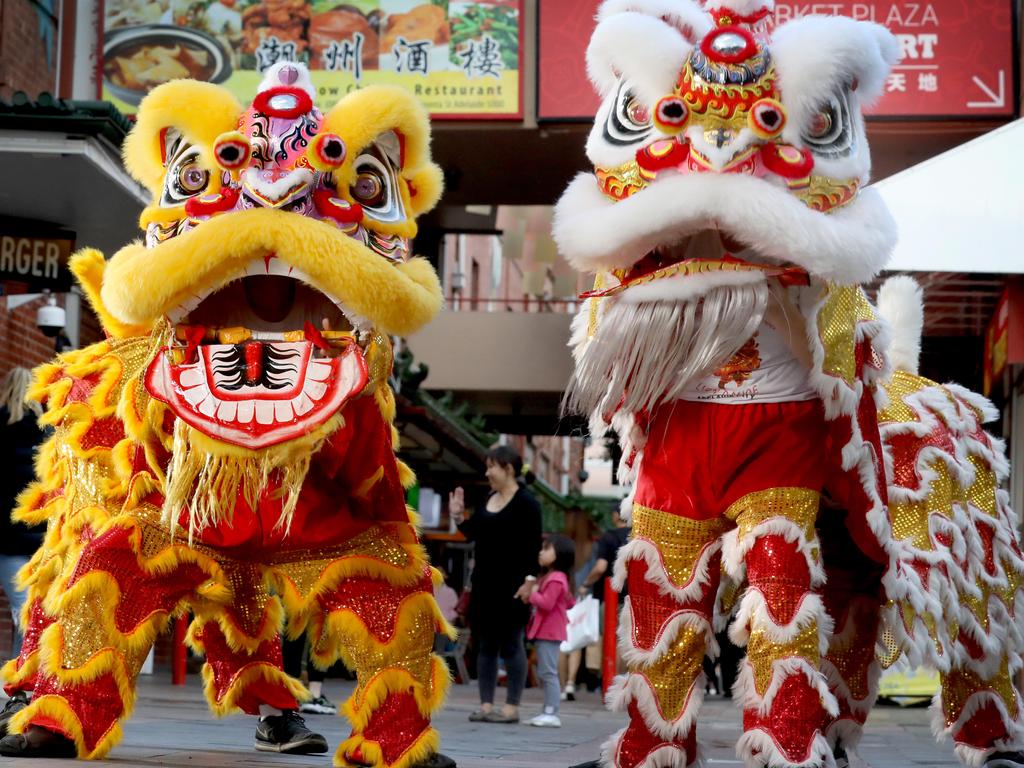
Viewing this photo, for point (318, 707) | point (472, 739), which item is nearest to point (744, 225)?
point (472, 739)

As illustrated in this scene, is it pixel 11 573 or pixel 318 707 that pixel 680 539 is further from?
pixel 11 573

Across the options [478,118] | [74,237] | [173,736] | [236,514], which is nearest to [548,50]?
[478,118]

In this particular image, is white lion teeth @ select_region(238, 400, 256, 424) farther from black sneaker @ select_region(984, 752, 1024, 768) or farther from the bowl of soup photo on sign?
the bowl of soup photo on sign

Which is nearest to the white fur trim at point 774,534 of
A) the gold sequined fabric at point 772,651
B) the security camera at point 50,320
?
the gold sequined fabric at point 772,651

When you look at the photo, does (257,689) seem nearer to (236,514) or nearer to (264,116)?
(236,514)

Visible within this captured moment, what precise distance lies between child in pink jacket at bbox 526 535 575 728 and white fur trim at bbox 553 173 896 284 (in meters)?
4.94

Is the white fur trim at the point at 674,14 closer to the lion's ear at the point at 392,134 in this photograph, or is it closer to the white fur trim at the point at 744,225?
the white fur trim at the point at 744,225

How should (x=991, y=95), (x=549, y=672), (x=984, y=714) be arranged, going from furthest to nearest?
(x=991, y=95) < (x=549, y=672) < (x=984, y=714)

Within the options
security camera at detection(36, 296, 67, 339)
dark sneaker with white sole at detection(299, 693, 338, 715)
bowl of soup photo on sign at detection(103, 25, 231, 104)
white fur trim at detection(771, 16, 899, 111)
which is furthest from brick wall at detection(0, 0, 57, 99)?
white fur trim at detection(771, 16, 899, 111)

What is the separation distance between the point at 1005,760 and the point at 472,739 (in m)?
3.01

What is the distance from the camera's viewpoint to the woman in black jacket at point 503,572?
9.35 metres

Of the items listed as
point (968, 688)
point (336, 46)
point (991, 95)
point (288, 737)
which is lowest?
point (288, 737)

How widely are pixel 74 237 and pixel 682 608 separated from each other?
5395mm

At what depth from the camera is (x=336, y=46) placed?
54.1 feet
